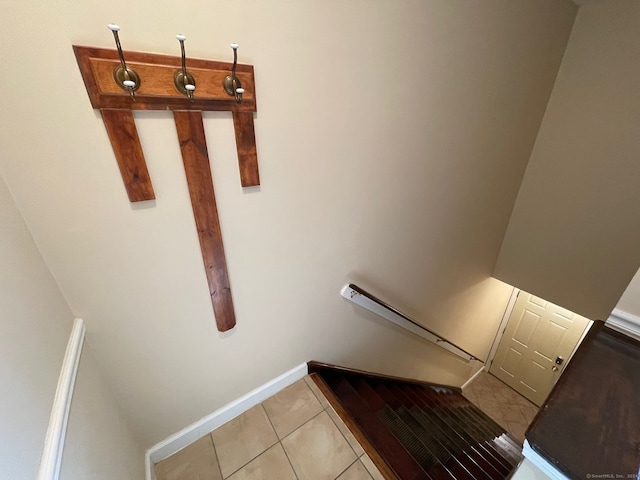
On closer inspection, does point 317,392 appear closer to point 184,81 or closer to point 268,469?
point 268,469

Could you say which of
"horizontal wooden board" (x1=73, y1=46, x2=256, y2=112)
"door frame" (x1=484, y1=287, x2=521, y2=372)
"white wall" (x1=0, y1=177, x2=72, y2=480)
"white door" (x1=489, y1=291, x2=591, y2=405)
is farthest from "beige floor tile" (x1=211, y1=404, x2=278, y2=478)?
"white door" (x1=489, y1=291, x2=591, y2=405)

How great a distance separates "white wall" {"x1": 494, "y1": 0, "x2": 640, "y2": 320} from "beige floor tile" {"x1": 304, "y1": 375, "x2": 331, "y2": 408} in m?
2.81

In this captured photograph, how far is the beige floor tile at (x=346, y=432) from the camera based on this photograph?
4.87ft

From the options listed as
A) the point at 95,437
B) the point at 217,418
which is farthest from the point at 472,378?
the point at 95,437

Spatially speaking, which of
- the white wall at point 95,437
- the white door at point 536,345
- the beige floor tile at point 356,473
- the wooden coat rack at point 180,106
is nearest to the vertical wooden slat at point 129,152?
the wooden coat rack at point 180,106

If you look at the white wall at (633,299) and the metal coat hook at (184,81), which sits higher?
the metal coat hook at (184,81)

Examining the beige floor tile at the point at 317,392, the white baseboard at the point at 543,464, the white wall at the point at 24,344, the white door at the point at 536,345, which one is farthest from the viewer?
the white door at the point at 536,345

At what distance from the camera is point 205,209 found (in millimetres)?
1050

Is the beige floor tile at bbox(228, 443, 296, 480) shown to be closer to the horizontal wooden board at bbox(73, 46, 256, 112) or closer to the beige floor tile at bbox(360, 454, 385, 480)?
the beige floor tile at bbox(360, 454, 385, 480)

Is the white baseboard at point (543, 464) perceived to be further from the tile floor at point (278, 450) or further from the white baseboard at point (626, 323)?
the tile floor at point (278, 450)

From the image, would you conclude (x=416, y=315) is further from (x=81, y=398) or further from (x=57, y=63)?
(x=57, y=63)

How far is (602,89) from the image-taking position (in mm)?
2135

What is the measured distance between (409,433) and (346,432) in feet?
1.89

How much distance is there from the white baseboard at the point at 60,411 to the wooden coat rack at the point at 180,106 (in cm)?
50
